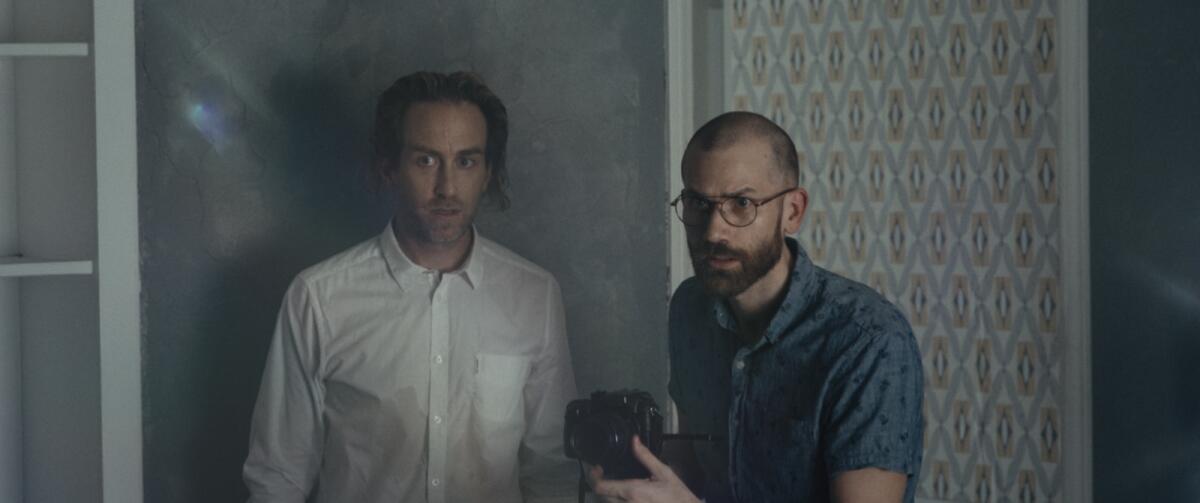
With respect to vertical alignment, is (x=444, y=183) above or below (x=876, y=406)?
above

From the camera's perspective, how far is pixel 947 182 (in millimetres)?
3072

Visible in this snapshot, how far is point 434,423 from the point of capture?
1.86 m

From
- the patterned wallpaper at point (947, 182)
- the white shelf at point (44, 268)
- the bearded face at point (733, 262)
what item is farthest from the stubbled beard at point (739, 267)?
the patterned wallpaper at point (947, 182)

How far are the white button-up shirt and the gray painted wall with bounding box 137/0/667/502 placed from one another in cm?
4

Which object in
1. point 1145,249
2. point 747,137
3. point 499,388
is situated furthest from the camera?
point 1145,249

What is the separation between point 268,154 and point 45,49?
0.35 meters

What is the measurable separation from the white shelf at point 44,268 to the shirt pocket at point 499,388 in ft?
1.96

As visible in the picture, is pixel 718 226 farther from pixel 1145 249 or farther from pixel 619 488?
pixel 1145 249

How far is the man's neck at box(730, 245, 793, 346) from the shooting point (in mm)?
1869

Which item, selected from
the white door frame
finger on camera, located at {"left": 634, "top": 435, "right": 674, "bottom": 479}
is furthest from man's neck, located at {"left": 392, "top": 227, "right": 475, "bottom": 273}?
the white door frame

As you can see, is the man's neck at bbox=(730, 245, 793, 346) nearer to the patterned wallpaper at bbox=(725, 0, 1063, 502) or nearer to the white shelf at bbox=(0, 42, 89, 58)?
the white shelf at bbox=(0, 42, 89, 58)

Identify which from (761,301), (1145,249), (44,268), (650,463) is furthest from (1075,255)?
(44,268)

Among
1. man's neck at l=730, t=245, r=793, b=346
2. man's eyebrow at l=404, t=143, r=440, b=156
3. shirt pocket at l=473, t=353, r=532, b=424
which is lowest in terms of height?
shirt pocket at l=473, t=353, r=532, b=424

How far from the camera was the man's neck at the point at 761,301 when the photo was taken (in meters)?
1.87
